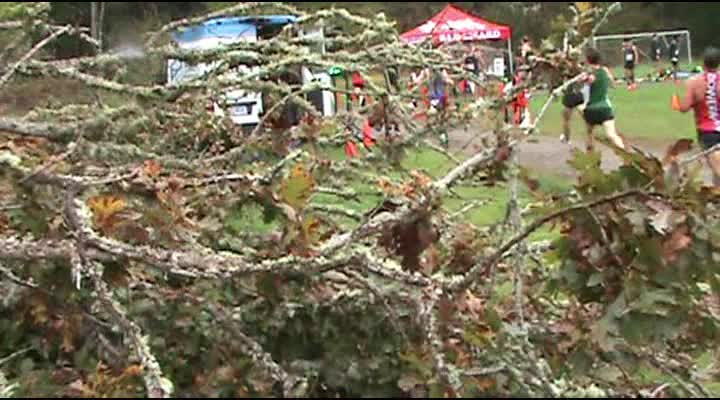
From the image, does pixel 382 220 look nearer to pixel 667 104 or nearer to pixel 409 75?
pixel 409 75

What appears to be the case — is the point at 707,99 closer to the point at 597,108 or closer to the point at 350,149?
the point at 597,108

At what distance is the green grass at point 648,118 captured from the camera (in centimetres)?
2022

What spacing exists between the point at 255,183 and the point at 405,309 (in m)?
0.64

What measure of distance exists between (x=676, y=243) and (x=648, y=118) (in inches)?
927

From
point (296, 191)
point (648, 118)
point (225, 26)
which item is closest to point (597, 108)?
point (225, 26)

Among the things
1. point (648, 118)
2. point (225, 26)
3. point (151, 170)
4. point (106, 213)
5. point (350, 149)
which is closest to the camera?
point (106, 213)

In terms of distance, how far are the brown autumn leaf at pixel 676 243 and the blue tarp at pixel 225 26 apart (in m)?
2.56

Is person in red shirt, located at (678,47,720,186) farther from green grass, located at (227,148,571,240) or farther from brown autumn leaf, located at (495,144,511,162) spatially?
brown autumn leaf, located at (495,144,511,162)

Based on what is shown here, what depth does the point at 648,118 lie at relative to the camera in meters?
25.7

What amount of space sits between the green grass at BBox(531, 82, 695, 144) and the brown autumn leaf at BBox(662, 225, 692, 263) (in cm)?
1194

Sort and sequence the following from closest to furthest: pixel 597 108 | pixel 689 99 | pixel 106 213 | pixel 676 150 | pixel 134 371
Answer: pixel 134 371
pixel 676 150
pixel 106 213
pixel 689 99
pixel 597 108

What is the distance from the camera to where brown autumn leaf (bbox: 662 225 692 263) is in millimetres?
2744

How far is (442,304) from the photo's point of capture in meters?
2.77

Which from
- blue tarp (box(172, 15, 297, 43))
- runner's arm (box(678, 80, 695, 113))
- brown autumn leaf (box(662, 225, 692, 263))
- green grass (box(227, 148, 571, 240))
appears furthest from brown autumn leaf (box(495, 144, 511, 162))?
runner's arm (box(678, 80, 695, 113))
